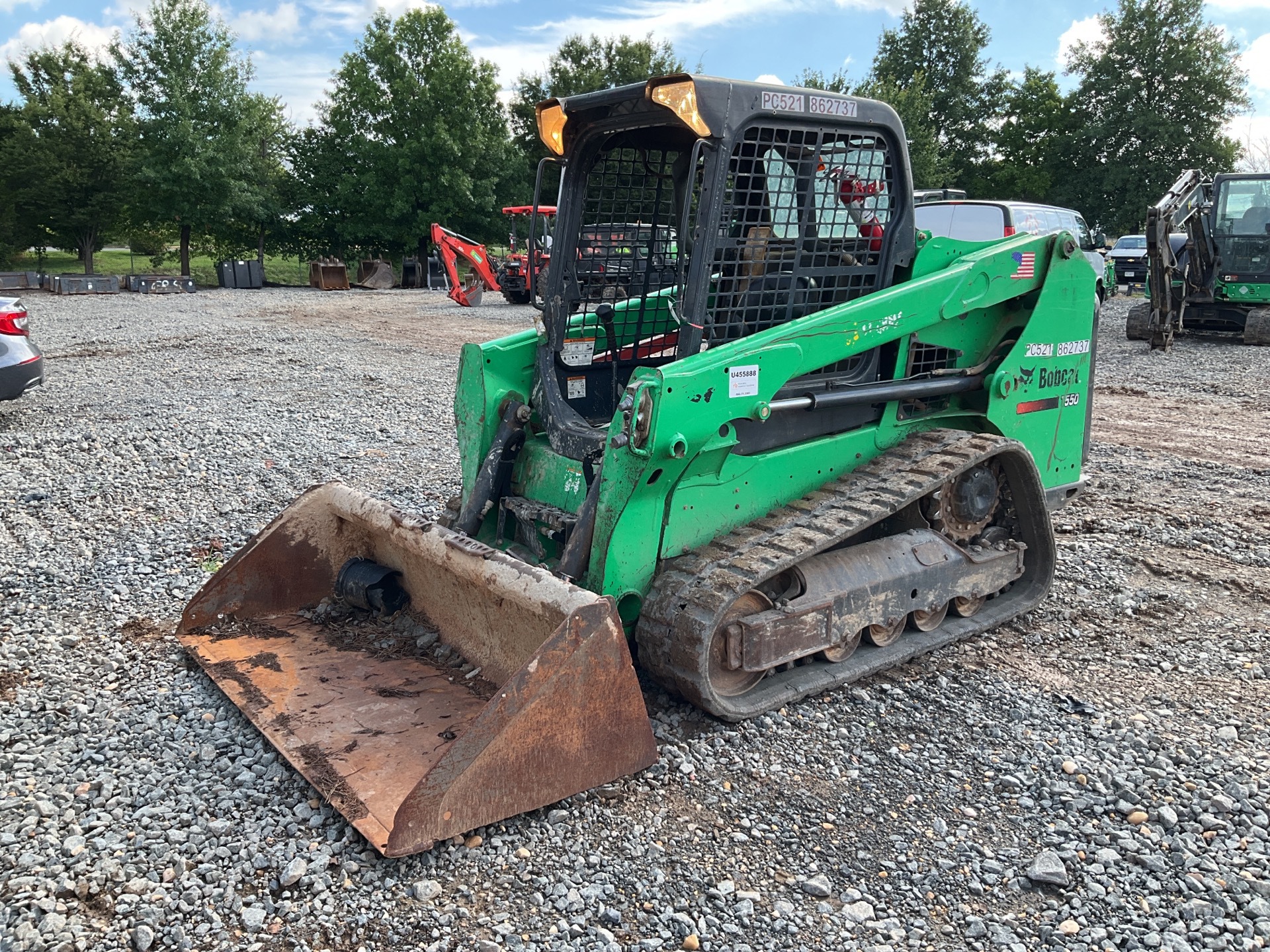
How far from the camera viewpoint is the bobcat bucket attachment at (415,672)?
2.94 metres

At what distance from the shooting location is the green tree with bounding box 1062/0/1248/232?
38906mm

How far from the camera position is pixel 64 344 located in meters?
14.6

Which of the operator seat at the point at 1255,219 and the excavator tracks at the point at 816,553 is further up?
the operator seat at the point at 1255,219

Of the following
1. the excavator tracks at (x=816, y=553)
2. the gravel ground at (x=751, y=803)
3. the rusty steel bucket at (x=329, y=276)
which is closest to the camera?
the gravel ground at (x=751, y=803)

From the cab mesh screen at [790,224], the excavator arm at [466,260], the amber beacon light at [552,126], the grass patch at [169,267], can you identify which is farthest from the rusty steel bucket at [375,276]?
the cab mesh screen at [790,224]

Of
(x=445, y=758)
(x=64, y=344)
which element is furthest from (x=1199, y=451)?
(x=64, y=344)

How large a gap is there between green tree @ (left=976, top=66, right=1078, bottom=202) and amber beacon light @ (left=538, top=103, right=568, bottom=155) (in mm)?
40936

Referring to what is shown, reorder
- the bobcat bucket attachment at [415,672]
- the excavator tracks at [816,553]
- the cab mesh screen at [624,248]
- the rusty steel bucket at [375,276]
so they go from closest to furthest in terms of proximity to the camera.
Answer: the bobcat bucket attachment at [415,672] → the excavator tracks at [816,553] → the cab mesh screen at [624,248] → the rusty steel bucket at [375,276]

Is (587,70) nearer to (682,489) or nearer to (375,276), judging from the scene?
(375,276)

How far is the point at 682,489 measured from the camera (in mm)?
3771

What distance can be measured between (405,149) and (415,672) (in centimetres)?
3232

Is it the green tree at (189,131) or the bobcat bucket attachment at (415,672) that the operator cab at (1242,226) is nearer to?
the bobcat bucket attachment at (415,672)

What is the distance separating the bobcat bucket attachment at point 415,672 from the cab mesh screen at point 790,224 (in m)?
1.42

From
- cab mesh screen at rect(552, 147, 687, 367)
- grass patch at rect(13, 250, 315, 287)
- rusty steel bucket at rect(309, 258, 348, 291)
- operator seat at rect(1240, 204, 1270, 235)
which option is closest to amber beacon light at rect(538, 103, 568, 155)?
cab mesh screen at rect(552, 147, 687, 367)
